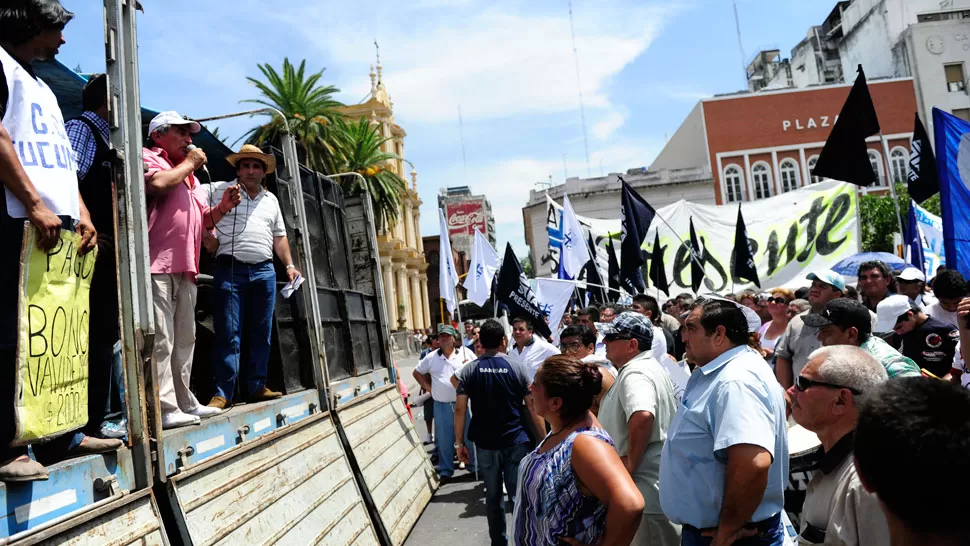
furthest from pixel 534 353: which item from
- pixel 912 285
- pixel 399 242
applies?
pixel 399 242

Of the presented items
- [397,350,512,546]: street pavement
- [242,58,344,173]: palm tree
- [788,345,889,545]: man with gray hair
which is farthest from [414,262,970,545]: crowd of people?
[242,58,344,173]: palm tree

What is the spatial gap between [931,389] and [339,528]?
12.9ft

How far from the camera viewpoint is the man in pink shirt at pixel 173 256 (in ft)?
13.0

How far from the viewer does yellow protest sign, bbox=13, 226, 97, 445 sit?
8.21ft

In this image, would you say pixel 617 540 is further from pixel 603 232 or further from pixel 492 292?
pixel 603 232

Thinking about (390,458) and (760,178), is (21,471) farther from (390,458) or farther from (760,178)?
(760,178)

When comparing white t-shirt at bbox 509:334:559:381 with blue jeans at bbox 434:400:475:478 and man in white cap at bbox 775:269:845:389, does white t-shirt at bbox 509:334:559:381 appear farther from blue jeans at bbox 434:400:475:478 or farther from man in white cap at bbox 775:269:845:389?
man in white cap at bbox 775:269:845:389

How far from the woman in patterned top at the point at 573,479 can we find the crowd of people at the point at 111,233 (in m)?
1.70

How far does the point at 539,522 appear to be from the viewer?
9.77 ft

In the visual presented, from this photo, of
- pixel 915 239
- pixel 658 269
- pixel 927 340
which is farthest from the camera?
pixel 658 269

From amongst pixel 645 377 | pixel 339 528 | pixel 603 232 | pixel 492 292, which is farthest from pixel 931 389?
pixel 603 232

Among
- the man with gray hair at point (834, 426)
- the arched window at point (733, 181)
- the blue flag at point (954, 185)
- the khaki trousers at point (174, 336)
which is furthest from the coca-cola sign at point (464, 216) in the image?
the man with gray hair at point (834, 426)

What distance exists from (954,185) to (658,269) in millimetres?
9215

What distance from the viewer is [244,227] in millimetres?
5098
